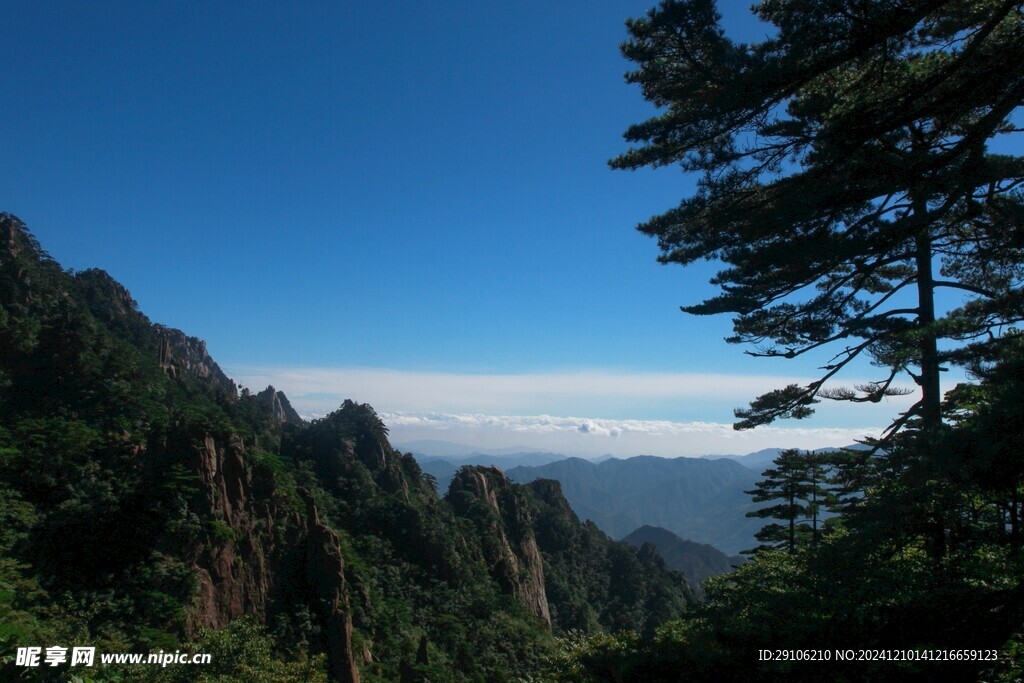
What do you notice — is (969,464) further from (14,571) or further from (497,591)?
(497,591)

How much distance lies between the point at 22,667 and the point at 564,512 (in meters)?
52.0

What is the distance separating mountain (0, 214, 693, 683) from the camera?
13.5m

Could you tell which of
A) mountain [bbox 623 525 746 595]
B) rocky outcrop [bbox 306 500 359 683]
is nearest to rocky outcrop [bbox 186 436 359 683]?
rocky outcrop [bbox 306 500 359 683]

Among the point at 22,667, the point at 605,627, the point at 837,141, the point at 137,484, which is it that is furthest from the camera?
the point at 605,627

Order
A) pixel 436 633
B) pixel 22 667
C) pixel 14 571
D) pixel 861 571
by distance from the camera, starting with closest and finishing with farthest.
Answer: pixel 22 667, pixel 861 571, pixel 14 571, pixel 436 633

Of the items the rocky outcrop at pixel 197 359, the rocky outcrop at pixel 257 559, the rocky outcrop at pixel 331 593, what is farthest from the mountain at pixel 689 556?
the rocky outcrop at pixel 257 559

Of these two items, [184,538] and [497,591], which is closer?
[184,538]

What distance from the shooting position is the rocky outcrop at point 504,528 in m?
32.7

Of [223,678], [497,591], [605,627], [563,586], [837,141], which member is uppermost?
[837,141]

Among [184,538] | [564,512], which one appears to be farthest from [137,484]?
[564,512]

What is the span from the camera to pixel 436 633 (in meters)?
23.7

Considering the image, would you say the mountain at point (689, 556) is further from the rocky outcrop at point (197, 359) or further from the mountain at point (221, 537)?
the mountain at point (221, 537)

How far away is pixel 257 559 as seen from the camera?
17.6m

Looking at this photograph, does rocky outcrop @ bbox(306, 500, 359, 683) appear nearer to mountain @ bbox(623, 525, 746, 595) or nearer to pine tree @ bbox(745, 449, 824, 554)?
pine tree @ bbox(745, 449, 824, 554)
